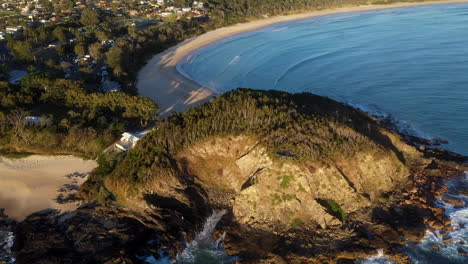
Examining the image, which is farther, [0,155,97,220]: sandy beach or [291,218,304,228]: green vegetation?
[0,155,97,220]: sandy beach

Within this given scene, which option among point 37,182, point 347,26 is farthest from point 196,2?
point 37,182

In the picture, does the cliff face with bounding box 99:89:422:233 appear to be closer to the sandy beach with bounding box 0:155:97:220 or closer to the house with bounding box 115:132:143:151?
the house with bounding box 115:132:143:151

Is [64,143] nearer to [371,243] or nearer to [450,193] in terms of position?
[371,243]

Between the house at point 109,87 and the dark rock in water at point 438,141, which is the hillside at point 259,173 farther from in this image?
the house at point 109,87

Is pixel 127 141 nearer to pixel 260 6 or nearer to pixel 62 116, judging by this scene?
pixel 62 116

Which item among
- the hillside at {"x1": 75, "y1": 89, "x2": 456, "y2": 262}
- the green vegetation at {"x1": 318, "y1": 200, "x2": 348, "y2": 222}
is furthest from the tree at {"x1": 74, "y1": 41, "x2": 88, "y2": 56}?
the green vegetation at {"x1": 318, "y1": 200, "x2": 348, "y2": 222}

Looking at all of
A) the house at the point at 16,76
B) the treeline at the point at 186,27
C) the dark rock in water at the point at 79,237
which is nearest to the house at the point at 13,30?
the treeline at the point at 186,27
